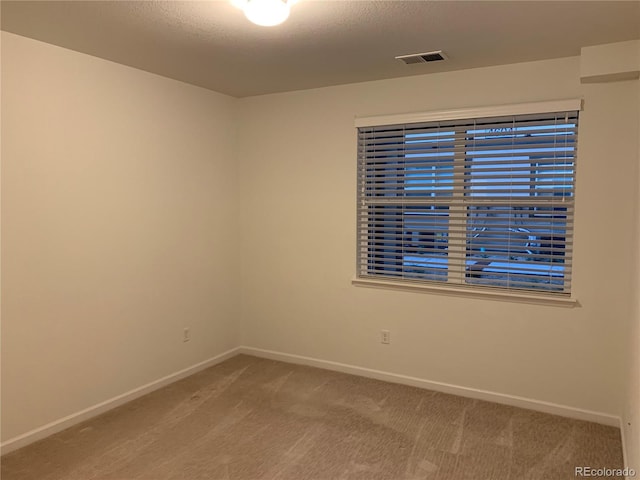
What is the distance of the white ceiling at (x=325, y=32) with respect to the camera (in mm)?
2336

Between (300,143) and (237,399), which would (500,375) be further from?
(300,143)

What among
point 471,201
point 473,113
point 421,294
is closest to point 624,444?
point 421,294

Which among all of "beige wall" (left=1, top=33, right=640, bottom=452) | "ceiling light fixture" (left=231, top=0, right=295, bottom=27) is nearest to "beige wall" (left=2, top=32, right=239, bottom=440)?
"beige wall" (left=1, top=33, right=640, bottom=452)

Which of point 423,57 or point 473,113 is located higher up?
point 423,57

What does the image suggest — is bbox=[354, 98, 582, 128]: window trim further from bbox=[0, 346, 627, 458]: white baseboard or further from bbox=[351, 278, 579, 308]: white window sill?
bbox=[0, 346, 627, 458]: white baseboard

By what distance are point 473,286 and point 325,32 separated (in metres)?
2.10

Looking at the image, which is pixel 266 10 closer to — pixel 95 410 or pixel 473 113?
pixel 473 113

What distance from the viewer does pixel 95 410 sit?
326 cm

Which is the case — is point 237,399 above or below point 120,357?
below

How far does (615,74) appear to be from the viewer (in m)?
2.84

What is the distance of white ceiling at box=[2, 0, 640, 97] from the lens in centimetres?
234

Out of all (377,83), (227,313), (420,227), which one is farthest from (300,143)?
(227,313)

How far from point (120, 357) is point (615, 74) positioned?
383 centimetres

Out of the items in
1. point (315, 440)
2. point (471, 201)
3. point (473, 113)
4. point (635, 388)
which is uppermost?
point (473, 113)
